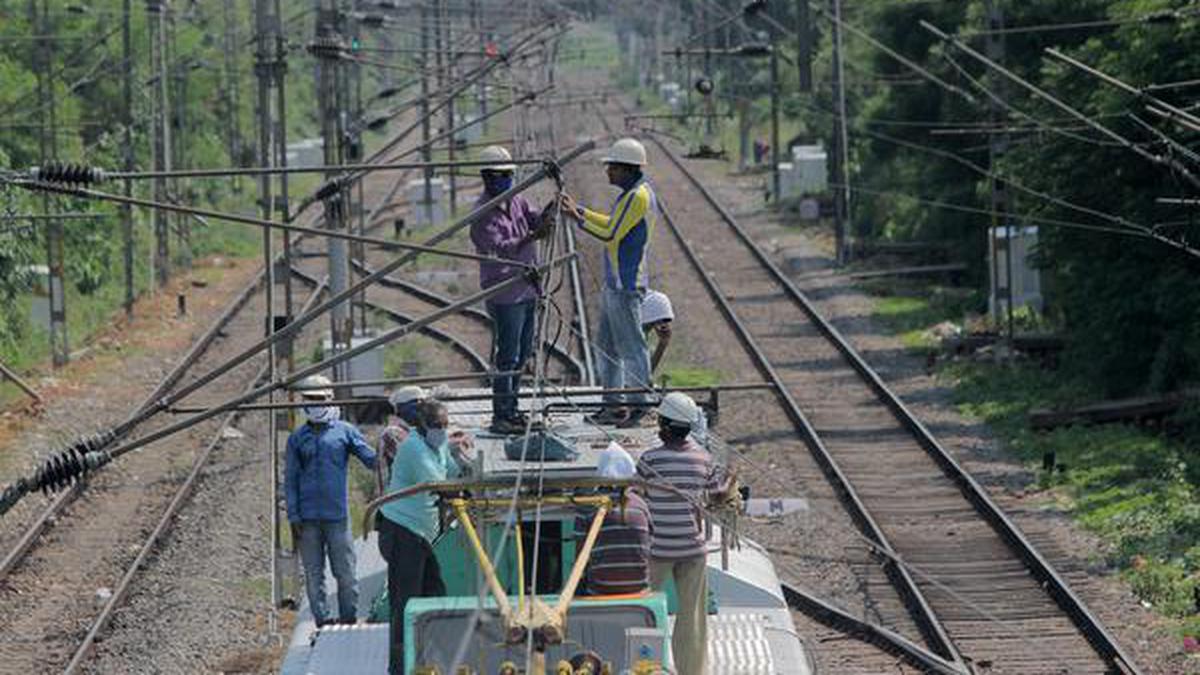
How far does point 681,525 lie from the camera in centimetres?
1280

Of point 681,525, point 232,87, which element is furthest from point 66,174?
point 232,87

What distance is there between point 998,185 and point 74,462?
1044 inches

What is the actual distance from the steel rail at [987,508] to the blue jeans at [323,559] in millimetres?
5914

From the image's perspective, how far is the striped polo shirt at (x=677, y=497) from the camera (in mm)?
12766

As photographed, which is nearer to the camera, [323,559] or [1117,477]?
[323,559]

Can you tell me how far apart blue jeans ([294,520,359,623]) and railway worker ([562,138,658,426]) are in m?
2.12

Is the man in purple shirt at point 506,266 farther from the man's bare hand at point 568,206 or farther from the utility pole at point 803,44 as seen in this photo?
the utility pole at point 803,44

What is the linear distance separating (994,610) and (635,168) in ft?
19.8

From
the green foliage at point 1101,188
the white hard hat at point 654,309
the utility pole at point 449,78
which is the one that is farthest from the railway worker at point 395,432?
the utility pole at point 449,78

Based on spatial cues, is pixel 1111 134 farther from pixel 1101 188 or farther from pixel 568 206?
pixel 1101 188

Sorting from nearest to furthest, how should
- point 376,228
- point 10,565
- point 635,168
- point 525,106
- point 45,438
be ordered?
point 635,168 < point 10,565 < point 45,438 < point 525,106 < point 376,228

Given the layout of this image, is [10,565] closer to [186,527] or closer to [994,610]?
[186,527]

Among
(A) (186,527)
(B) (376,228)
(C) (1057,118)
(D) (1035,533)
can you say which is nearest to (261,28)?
(A) (186,527)

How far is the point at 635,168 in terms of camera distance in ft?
54.9
